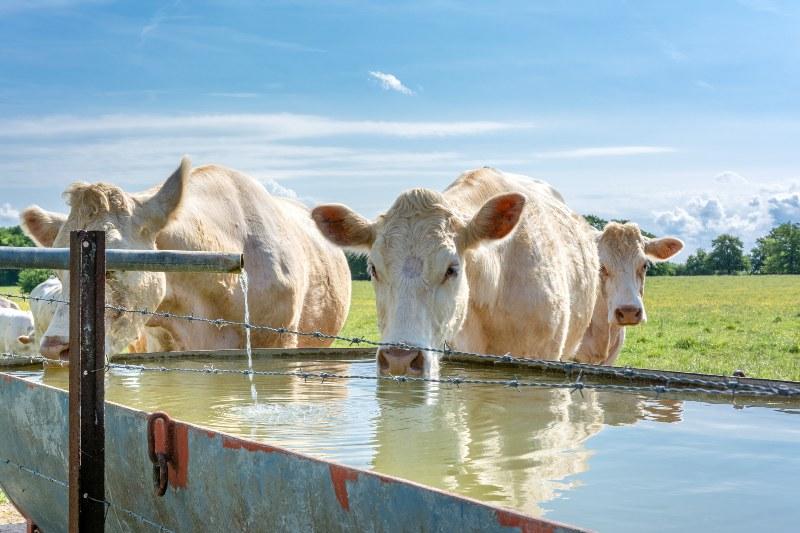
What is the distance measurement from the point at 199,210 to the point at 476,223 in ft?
9.11

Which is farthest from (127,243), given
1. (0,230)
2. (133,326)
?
(0,230)

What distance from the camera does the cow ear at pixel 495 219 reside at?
6.56m

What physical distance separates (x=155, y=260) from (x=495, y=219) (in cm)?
277

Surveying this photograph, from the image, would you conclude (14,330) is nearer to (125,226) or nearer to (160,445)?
(125,226)

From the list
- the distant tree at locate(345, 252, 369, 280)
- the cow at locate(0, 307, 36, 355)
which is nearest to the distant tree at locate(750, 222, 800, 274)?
the distant tree at locate(345, 252, 369, 280)

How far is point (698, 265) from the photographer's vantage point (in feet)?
350

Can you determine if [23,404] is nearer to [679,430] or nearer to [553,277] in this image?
[679,430]

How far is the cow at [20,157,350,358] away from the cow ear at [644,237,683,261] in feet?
13.2

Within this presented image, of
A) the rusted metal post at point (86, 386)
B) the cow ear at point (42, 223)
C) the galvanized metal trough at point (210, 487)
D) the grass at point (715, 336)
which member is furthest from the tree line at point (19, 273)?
the grass at point (715, 336)

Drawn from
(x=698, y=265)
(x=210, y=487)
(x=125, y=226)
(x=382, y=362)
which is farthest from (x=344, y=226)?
(x=698, y=265)

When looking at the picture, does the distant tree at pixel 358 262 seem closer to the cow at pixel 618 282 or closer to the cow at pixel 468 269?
the cow at pixel 468 269

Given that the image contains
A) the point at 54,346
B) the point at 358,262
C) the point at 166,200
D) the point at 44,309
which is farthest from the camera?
the point at 358,262

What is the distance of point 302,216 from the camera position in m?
10.9

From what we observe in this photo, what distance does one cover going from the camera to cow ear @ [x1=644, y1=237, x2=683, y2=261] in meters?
12.0
